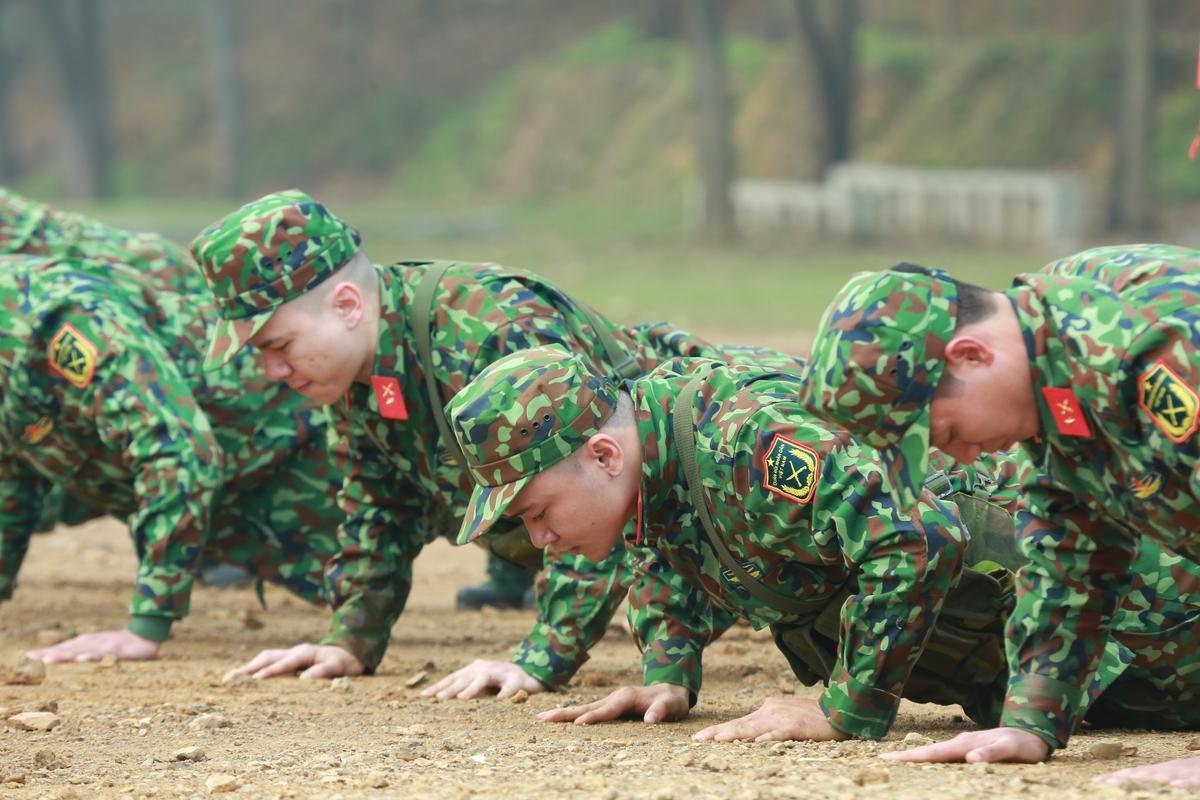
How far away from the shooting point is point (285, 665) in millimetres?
6090

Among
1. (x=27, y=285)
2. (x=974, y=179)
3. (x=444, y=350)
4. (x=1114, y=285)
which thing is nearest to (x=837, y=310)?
(x=1114, y=285)

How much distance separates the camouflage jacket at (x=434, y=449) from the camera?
5414 mm

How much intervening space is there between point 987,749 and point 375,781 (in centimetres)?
130

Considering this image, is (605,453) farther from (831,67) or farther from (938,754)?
(831,67)

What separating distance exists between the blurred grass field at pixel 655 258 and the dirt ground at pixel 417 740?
7.95 m

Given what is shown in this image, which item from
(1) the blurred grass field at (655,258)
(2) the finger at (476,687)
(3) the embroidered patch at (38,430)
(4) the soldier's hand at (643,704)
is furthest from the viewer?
(1) the blurred grass field at (655,258)

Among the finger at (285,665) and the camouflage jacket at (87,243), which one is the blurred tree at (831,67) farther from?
the finger at (285,665)

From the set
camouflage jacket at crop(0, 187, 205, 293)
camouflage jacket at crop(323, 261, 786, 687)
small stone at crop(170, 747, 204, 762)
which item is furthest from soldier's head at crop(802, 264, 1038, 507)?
camouflage jacket at crop(0, 187, 205, 293)

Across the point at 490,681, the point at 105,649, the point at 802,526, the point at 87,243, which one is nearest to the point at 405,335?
the point at 490,681

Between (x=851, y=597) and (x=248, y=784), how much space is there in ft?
4.58

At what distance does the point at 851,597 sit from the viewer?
4.36m

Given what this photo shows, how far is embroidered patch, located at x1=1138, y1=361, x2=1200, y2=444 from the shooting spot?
3443 mm

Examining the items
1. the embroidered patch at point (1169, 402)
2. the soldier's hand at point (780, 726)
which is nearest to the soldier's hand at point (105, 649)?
the soldier's hand at point (780, 726)

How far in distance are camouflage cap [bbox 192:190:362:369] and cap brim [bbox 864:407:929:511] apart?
7.55 ft
